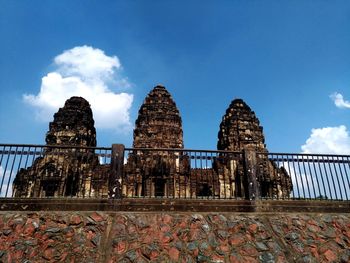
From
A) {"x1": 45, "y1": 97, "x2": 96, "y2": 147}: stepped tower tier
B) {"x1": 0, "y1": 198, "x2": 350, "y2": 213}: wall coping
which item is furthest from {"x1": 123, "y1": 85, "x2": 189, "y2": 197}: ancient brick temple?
{"x1": 0, "y1": 198, "x2": 350, "y2": 213}: wall coping

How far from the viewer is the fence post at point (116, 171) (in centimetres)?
845

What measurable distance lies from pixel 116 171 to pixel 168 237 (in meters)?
2.51

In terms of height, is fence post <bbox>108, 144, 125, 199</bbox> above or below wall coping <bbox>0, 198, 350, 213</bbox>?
above

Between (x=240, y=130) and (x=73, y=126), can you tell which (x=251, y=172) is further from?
(x=73, y=126)

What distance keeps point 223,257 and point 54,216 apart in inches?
175

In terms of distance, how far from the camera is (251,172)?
930cm

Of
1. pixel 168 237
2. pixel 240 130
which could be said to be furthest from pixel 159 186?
pixel 168 237

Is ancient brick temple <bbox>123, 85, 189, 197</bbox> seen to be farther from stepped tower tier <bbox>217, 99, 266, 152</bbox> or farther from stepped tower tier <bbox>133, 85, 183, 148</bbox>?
stepped tower tier <bbox>217, 99, 266, 152</bbox>

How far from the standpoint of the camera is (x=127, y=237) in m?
7.46

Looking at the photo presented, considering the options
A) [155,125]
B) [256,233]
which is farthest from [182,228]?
[155,125]

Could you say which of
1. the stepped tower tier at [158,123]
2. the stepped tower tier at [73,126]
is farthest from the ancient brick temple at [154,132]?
the stepped tower tier at [73,126]

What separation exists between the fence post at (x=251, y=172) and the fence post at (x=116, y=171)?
385 cm

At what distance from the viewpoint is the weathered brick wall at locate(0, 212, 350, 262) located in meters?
7.07

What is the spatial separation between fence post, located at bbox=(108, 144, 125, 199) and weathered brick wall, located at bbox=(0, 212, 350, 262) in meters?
0.66
